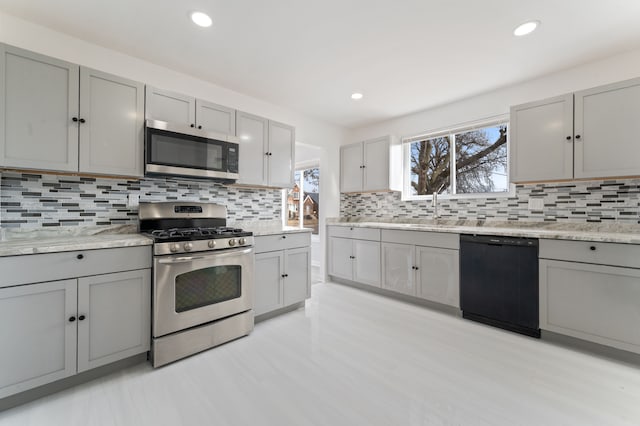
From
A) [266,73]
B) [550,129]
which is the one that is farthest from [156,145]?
[550,129]

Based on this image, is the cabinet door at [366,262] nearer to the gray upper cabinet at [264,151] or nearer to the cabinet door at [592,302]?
the gray upper cabinet at [264,151]

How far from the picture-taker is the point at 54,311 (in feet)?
5.32

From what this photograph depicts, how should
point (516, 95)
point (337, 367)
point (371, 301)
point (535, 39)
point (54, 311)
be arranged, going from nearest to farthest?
point (54, 311) < point (337, 367) < point (535, 39) < point (516, 95) < point (371, 301)

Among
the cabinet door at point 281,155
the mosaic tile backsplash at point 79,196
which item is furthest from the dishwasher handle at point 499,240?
the mosaic tile backsplash at point 79,196

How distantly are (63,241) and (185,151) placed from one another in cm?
108

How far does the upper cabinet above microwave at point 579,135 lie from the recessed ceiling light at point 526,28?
0.79 m

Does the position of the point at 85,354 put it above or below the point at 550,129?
below

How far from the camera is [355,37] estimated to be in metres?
2.19

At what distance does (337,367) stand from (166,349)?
4.01ft

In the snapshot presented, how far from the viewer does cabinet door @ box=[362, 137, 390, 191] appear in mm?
3918

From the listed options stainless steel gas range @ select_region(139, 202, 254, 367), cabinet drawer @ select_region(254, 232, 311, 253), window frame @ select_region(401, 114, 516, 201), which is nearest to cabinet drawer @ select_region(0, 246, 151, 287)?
stainless steel gas range @ select_region(139, 202, 254, 367)

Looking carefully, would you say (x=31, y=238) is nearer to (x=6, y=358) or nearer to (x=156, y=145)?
(x=6, y=358)

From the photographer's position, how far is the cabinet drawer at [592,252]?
6.43 feet

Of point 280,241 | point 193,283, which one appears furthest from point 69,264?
point 280,241
